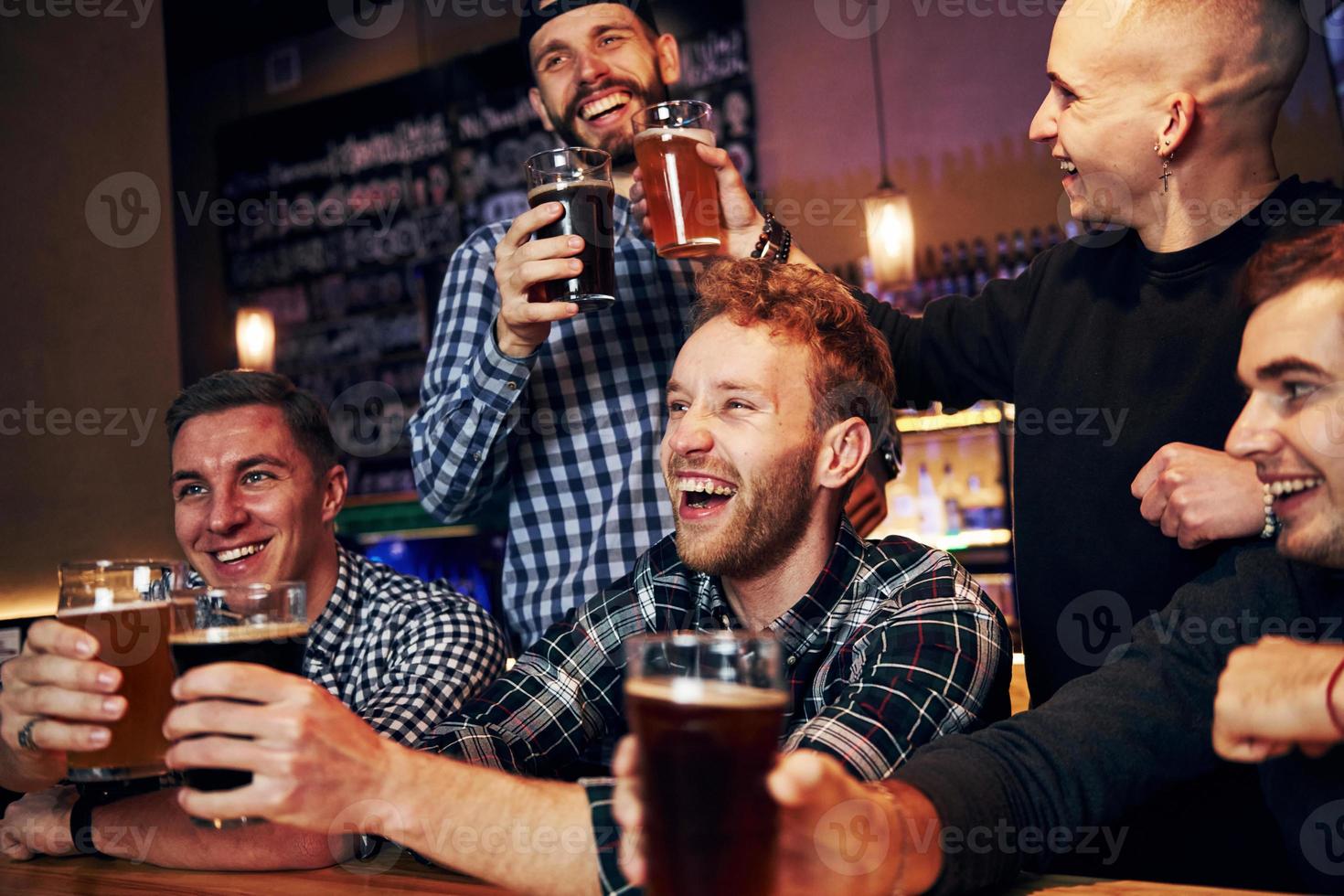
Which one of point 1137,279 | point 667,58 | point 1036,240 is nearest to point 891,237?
point 1036,240

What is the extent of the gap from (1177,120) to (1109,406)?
441mm

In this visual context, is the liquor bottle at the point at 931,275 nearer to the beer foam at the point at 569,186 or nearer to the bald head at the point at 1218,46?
the bald head at the point at 1218,46

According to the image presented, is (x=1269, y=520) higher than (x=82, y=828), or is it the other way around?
(x=1269, y=520)

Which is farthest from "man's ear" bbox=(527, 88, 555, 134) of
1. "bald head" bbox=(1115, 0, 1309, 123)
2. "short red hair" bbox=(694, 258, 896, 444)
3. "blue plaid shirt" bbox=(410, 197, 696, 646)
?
"bald head" bbox=(1115, 0, 1309, 123)

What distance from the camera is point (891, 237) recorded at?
14.9 ft

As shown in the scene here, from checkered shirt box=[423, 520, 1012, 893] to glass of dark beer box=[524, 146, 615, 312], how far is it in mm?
419

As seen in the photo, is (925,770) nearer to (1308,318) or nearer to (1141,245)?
(1308,318)

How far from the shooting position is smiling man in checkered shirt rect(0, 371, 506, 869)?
1897mm

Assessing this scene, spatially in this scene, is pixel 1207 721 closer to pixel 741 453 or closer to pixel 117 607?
pixel 741 453

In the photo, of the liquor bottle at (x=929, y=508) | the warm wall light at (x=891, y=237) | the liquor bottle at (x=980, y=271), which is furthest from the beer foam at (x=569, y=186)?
the liquor bottle at (x=980, y=271)

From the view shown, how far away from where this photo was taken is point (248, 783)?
1.09 meters

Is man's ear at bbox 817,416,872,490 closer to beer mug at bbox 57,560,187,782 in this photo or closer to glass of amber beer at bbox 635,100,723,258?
glass of amber beer at bbox 635,100,723,258

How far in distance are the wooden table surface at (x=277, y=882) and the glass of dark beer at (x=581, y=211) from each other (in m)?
0.87

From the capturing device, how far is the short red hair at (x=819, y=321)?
179 centimetres
